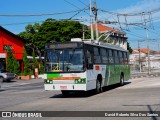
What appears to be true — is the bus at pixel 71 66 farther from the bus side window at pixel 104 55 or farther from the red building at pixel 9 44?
the red building at pixel 9 44

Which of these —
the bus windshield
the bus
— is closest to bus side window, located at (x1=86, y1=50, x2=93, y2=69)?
the bus

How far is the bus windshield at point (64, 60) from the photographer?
712 inches

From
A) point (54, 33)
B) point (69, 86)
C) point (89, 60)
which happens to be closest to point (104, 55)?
point (89, 60)

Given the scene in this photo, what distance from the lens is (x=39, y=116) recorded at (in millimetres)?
11977

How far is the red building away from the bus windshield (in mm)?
35102

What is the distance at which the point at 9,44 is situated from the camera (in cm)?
5591

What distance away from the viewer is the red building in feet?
175

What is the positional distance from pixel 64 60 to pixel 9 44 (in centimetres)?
3902

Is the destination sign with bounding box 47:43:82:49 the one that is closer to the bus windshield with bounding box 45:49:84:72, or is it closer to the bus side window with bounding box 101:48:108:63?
the bus windshield with bounding box 45:49:84:72

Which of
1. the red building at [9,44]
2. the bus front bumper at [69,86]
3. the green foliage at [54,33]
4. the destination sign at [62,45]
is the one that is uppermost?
the green foliage at [54,33]

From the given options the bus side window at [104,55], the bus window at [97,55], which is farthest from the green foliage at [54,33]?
the bus window at [97,55]

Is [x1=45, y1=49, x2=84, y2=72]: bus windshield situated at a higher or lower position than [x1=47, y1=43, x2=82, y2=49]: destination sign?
lower

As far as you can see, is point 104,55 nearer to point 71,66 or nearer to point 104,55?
point 104,55

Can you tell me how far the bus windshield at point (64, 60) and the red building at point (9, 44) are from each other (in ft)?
115
